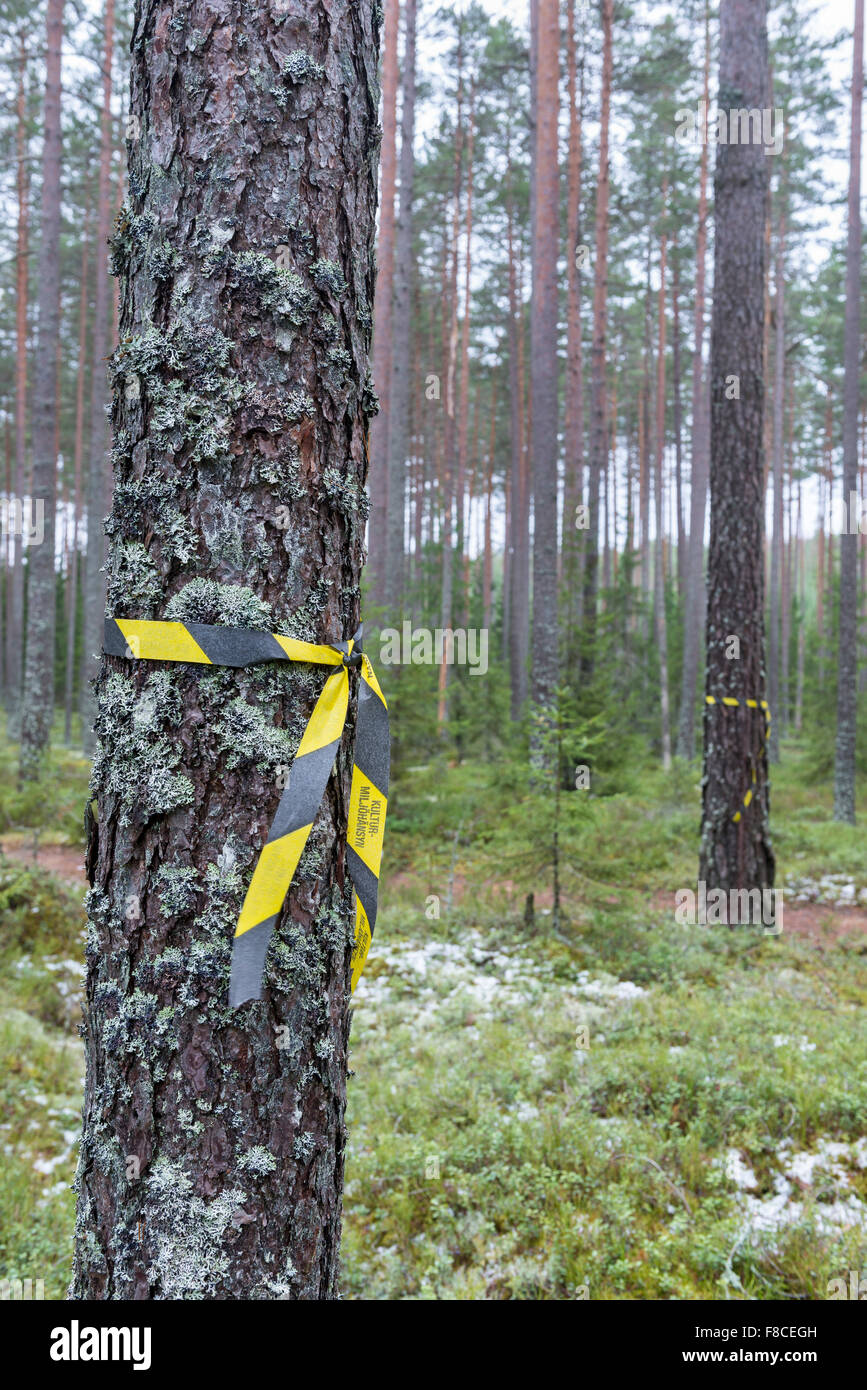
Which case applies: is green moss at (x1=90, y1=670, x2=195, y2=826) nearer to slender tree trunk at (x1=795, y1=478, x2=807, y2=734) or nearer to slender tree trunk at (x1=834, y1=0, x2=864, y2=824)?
slender tree trunk at (x1=834, y1=0, x2=864, y2=824)

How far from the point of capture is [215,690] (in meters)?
1.37

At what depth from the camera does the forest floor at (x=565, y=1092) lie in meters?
2.81

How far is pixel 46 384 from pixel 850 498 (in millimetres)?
13193

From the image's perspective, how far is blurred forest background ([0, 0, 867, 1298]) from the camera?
10.2 feet

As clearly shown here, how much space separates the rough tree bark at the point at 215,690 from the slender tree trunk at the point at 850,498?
12431mm

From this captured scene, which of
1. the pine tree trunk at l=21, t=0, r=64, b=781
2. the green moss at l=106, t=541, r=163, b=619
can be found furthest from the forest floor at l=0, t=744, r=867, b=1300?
the pine tree trunk at l=21, t=0, r=64, b=781

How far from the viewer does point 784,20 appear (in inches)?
666

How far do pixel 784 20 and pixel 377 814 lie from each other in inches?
885

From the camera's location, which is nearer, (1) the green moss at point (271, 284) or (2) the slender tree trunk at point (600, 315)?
(1) the green moss at point (271, 284)

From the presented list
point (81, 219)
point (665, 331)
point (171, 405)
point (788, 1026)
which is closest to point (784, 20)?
point (665, 331)

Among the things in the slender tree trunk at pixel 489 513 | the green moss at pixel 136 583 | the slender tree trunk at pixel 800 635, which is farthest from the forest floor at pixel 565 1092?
the slender tree trunk at pixel 800 635

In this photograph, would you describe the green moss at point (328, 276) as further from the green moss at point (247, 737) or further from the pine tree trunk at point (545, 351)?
the pine tree trunk at point (545, 351)

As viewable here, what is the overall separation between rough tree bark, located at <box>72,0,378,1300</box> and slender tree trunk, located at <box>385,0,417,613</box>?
443 inches

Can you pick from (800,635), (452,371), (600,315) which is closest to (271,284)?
(600,315)
